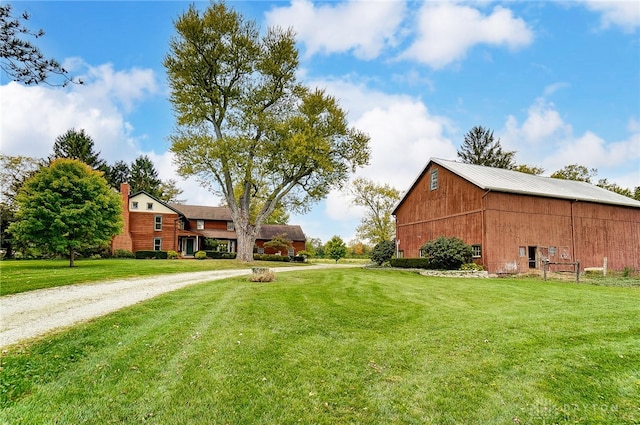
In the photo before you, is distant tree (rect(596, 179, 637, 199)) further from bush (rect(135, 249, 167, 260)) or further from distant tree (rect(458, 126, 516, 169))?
bush (rect(135, 249, 167, 260))

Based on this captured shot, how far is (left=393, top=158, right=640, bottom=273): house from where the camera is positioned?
73.7 feet

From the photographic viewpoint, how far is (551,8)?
13.8 metres

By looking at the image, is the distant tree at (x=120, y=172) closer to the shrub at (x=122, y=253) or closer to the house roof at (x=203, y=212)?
the house roof at (x=203, y=212)

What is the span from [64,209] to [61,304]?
12782 mm

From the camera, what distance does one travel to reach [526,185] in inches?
993

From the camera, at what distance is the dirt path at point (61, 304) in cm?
682

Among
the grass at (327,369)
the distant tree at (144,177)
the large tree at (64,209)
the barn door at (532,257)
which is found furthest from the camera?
the distant tree at (144,177)

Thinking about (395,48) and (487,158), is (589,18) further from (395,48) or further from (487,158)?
(487,158)

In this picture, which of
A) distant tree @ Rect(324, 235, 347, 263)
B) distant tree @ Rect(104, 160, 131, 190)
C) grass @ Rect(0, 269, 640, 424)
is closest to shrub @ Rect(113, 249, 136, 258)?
distant tree @ Rect(324, 235, 347, 263)

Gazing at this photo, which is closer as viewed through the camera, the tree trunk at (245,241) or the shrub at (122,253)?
the tree trunk at (245,241)

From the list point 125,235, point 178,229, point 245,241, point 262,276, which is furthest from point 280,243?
point 262,276

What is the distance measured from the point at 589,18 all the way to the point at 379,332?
50.8 feet

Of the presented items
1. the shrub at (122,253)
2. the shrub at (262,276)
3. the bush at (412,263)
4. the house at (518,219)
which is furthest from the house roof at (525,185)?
the shrub at (122,253)

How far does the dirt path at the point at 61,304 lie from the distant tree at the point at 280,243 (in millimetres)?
Result: 31964
